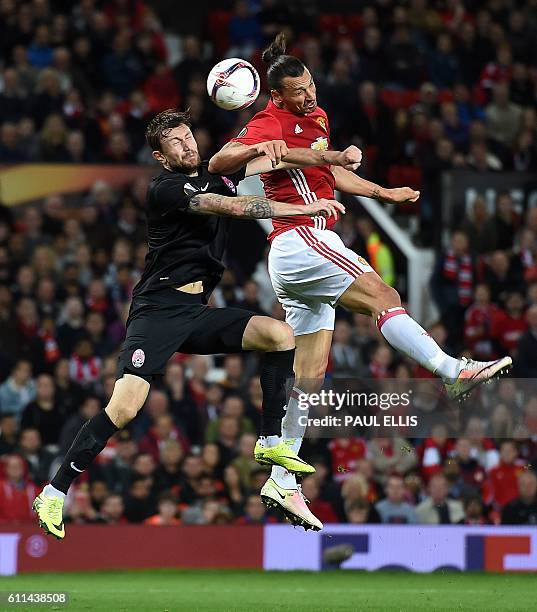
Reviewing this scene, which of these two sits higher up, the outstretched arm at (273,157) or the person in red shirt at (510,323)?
the person in red shirt at (510,323)

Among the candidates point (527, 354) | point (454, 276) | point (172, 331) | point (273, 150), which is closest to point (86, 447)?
point (172, 331)

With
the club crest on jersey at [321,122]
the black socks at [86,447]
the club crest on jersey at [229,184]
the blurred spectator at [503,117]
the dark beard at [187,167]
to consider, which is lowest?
the black socks at [86,447]

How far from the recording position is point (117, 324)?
1630 centimetres

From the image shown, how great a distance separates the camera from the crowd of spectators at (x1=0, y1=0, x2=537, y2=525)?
48.6ft

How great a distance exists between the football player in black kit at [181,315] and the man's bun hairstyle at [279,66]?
0.53 metres

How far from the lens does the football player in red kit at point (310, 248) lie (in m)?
9.62

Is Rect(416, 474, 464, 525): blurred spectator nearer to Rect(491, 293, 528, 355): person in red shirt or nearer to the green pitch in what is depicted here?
the green pitch

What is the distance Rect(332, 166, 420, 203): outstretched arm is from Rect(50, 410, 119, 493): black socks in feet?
7.43

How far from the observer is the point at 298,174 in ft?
32.7

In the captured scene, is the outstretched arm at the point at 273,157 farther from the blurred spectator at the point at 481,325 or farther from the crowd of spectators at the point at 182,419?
the blurred spectator at the point at 481,325

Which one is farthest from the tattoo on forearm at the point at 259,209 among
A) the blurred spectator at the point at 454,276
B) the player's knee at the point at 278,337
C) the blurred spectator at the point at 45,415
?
the blurred spectator at the point at 454,276

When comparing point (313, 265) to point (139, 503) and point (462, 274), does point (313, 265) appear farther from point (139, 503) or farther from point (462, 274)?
point (462, 274)

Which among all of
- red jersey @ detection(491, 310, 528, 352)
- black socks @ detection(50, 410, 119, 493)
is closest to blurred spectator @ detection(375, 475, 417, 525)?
red jersey @ detection(491, 310, 528, 352)

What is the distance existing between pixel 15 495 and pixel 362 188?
20.1 ft
